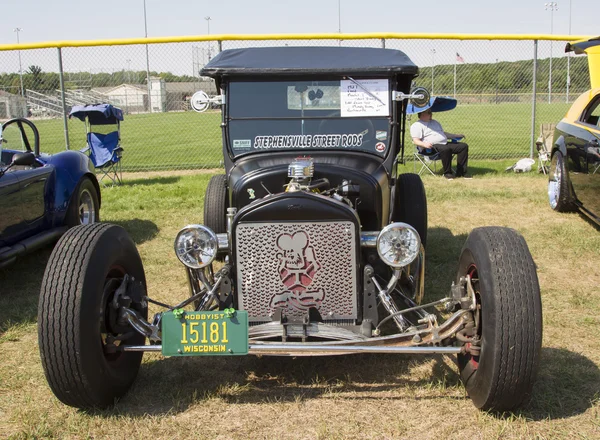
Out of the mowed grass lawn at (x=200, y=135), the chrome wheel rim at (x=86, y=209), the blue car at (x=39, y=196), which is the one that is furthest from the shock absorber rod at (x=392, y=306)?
the mowed grass lawn at (x=200, y=135)

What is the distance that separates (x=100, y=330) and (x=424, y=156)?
838 centimetres

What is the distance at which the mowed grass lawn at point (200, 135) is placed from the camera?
13.5 metres

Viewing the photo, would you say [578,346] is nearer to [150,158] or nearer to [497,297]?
[497,297]

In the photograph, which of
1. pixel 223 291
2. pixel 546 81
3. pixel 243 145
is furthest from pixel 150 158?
pixel 223 291

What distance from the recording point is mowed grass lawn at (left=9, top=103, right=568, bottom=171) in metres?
13.5

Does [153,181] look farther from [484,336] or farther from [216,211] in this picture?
[484,336]

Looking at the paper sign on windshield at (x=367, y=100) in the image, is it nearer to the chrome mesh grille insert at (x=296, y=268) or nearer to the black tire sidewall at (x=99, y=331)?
the chrome mesh grille insert at (x=296, y=268)

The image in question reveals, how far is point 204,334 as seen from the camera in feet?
10.4

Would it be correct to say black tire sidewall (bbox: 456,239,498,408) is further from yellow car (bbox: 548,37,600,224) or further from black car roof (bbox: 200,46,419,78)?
yellow car (bbox: 548,37,600,224)

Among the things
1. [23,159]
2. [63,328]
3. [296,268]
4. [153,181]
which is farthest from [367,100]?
[153,181]

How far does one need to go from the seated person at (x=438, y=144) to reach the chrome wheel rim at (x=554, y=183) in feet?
8.08

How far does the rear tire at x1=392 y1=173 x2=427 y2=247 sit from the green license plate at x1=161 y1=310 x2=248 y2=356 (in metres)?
2.55

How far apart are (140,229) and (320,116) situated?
146 inches

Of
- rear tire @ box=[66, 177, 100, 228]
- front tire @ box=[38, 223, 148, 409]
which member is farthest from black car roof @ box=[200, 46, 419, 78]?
rear tire @ box=[66, 177, 100, 228]
